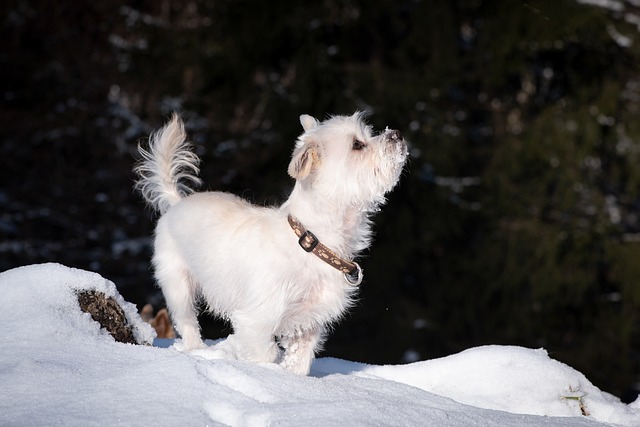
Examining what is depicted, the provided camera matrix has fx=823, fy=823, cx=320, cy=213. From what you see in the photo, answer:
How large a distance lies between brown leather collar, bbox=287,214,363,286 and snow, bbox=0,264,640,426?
57cm

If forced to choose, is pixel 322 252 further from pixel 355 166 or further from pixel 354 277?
pixel 355 166

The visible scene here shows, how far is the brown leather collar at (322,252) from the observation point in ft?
15.0

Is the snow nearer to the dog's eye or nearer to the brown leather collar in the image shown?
the brown leather collar

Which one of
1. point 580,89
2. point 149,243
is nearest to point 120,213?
point 149,243

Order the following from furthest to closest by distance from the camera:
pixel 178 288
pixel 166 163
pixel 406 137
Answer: pixel 406 137
pixel 166 163
pixel 178 288

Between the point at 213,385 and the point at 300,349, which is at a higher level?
the point at 300,349

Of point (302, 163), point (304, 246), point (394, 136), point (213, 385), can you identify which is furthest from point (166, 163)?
point (213, 385)

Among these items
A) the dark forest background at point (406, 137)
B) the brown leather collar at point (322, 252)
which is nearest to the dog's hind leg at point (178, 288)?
the brown leather collar at point (322, 252)

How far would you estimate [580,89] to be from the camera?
1311cm

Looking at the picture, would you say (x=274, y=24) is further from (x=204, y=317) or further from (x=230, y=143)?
(x=204, y=317)

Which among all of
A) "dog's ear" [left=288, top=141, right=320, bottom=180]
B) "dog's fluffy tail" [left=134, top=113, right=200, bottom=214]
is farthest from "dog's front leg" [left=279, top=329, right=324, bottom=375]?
"dog's fluffy tail" [left=134, top=113, right=200, bottom=214]

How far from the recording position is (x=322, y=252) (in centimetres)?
460

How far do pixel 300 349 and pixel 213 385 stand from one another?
4.26 ft

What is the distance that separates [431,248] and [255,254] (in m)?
9.53
